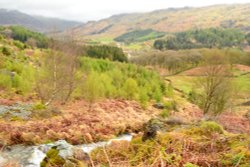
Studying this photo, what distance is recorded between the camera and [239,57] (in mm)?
118688

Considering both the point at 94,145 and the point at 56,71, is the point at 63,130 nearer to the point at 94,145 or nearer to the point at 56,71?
the point at 94,145

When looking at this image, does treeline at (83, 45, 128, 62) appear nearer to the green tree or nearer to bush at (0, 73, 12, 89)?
the green tree

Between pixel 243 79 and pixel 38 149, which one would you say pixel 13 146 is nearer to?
pixel 38 149

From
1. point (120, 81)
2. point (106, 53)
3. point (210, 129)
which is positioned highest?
point (210, 129)

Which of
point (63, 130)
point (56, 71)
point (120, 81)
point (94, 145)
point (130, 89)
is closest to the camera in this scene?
point (94, 145)

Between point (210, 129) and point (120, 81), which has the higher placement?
point (210, 129)

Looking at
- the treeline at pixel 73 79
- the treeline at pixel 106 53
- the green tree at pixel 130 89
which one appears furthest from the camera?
the treeline at pixel 106 53

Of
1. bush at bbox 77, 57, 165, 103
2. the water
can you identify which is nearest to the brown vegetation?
the water

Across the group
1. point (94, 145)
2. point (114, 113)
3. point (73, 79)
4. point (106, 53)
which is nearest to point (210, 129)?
point (94, 145)

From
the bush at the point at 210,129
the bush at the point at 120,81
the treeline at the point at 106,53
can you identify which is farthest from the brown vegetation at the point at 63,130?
the treeline at the point at 106,53

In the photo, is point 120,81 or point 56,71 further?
point 120,81

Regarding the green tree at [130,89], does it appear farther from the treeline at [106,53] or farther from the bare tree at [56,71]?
the treeline at [106,53]

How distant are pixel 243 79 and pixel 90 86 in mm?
72998

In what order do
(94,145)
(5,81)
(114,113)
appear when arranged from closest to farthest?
(94,145), (114,113), (5,81)
